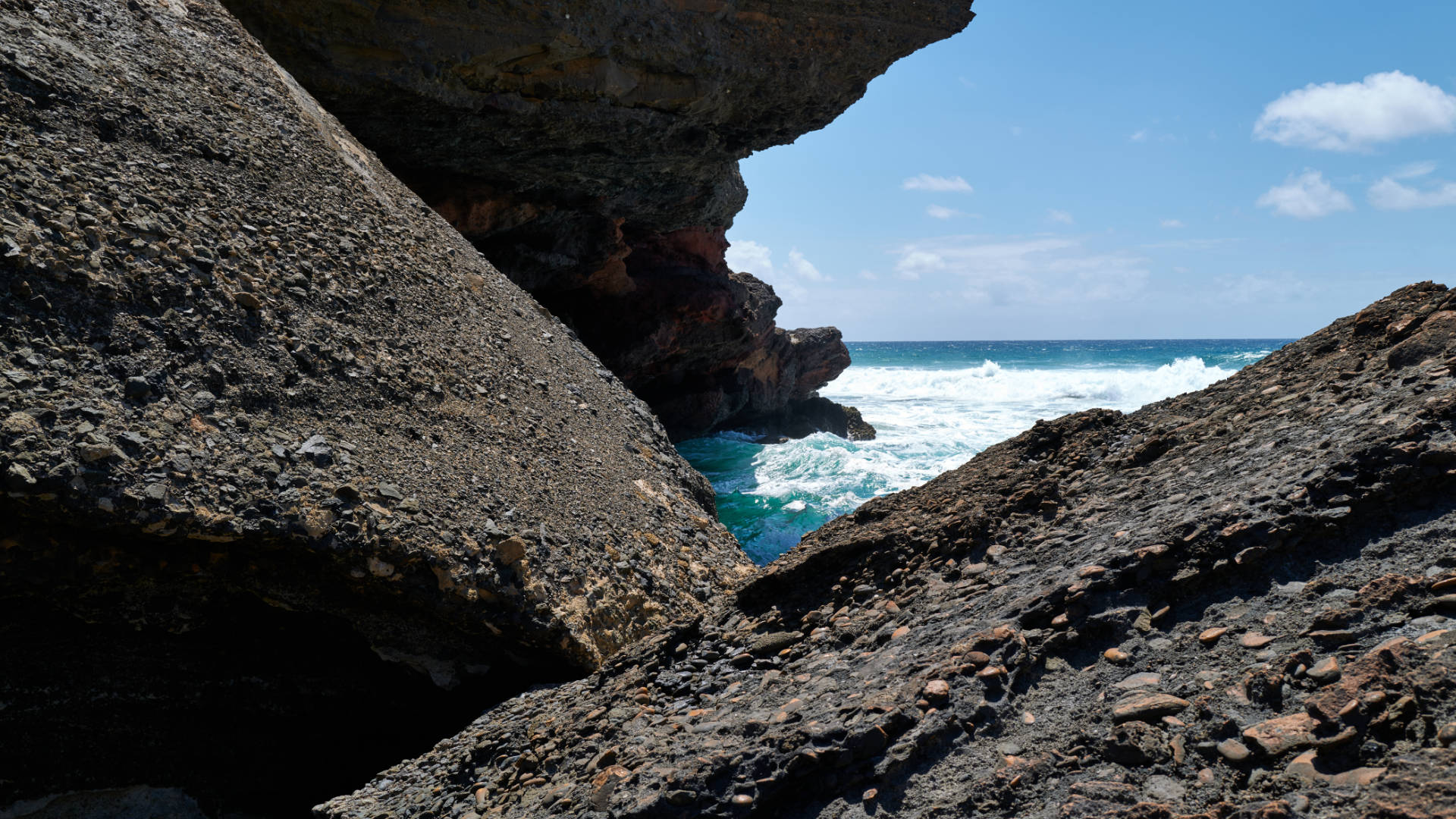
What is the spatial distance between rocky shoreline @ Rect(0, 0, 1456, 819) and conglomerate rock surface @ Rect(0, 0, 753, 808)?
0.02 metres

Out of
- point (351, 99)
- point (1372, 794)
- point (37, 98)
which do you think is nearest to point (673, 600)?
point (1372, 794)

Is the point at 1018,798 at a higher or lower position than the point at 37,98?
lower

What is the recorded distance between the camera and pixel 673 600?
12.9ft

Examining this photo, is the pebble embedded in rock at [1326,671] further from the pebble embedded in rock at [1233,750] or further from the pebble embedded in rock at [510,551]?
the pebble embedded in rock at [510,551]

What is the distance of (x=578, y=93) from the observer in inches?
322

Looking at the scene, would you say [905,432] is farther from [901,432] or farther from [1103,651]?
[1103,651]

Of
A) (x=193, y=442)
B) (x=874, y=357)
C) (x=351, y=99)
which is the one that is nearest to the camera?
(x=193, y=442)

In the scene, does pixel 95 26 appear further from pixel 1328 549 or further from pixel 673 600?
pixel 1328 549

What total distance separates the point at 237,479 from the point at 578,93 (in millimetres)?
6440

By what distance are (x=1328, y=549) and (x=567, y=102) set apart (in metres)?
7.99

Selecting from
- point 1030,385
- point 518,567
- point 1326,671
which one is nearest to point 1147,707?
point 1326,671

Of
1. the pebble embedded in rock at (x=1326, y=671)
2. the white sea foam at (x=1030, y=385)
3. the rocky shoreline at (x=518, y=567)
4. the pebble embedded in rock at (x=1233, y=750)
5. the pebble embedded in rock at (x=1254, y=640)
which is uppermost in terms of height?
the white sea foam at (x=1030, y=385)

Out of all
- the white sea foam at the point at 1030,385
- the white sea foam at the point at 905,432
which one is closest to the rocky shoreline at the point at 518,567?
the white sea foam at the point at 905,432

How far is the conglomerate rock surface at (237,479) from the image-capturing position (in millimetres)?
2674
